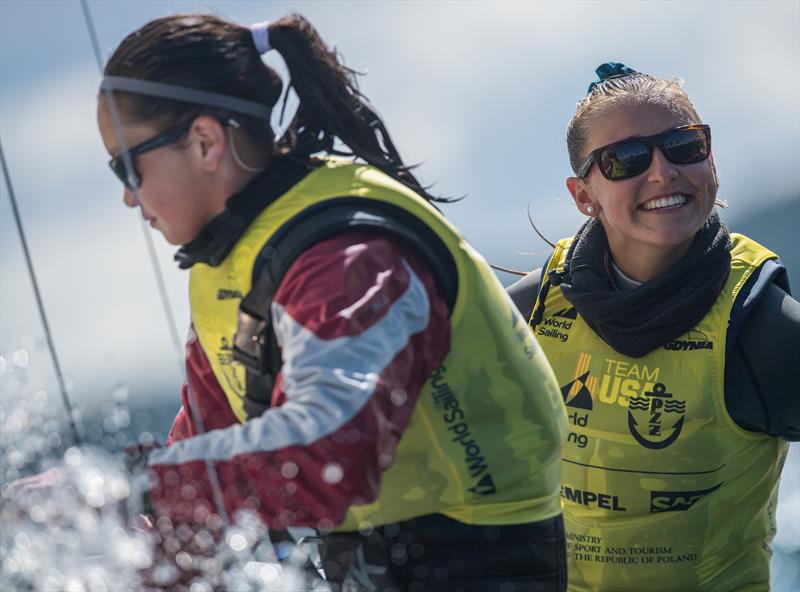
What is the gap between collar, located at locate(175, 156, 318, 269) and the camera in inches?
85.9

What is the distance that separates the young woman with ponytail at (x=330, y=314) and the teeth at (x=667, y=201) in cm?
91

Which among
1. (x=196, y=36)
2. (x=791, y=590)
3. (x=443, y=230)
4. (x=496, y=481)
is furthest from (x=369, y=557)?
(x=791, y=590)

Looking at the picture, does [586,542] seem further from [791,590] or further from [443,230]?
[791,590]

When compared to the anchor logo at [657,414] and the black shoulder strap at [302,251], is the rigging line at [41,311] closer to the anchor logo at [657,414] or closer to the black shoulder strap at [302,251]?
the black shoulder strap at [302,251]

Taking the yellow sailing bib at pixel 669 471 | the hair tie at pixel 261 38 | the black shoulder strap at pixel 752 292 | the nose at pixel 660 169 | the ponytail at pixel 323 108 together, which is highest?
the hair tie at pixel 261 38

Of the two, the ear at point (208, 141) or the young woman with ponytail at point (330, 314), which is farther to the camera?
the ear at point (208, 141)

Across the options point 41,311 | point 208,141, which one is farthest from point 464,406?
point 41,311

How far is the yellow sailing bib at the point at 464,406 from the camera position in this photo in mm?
2111

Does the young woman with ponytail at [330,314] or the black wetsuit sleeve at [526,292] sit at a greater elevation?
the young woman with ponytail at [330,314]

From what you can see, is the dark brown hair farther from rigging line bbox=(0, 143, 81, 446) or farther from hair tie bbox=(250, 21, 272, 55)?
rigging line bbox=(0, 143, 81, 446)

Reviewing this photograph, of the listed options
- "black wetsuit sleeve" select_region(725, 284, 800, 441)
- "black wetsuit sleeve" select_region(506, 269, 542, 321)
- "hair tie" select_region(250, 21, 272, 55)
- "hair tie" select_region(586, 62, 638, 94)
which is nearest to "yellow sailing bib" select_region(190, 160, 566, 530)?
"hair tie" select_region(250, 21, 272, 55)

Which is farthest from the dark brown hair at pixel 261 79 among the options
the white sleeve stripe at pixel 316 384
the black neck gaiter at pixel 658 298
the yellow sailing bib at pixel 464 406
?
the black neck gaiter at pixel 658 298

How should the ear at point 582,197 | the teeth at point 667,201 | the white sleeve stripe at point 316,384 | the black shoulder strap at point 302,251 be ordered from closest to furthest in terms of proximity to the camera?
the white sleeve stripe at point 316,384 < the black shoulder strap at point 302,251 < the teeth at point 667,201 < the ear at point 582,197

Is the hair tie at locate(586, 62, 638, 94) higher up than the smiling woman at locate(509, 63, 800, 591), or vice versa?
the hair tie at locate(586, 62, 638, 94)
